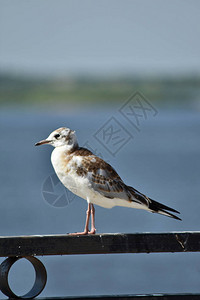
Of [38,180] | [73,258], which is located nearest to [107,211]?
[73,258]

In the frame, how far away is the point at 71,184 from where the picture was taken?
5461mm

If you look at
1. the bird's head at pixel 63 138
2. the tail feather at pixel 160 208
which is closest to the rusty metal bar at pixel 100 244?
the tail feather at pixel 160 208

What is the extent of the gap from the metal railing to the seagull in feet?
4.23

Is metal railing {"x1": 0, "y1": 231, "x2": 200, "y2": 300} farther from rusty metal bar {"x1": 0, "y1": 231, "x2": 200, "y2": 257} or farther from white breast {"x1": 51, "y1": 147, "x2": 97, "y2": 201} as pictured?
white breast {"x1": 51, "y1": 147, "x2": 97, "y2": 201}

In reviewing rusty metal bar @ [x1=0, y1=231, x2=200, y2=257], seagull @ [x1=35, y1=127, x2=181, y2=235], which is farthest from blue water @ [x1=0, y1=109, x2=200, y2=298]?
rusty metal bar @ [x1=0, y1=231, x2=200, y2=257]

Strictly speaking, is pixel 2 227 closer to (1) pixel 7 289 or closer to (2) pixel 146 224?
(2) pixel 146 224

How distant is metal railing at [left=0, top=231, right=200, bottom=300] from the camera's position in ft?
12.7

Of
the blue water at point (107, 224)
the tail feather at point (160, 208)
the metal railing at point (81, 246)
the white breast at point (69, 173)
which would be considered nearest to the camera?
the metal railing at point (81, 246)

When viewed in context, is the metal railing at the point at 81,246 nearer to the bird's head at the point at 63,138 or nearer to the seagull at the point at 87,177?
the seagull at the point at 87,177

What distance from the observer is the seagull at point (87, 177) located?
5469 mm

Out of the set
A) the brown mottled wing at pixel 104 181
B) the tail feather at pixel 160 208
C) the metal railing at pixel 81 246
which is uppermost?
the brown mottled wing at pixel 104 181

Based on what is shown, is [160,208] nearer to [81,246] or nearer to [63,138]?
[63,138]

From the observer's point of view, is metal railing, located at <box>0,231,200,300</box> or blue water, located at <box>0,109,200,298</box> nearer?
metal railing, located at <box>0,231,200,300</box>

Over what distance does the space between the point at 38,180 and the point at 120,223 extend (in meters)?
19.2
